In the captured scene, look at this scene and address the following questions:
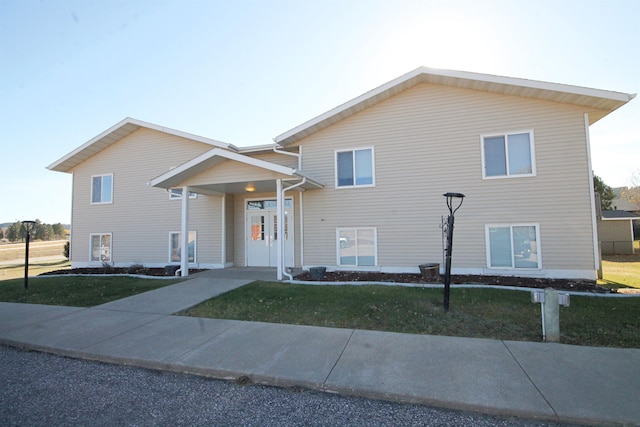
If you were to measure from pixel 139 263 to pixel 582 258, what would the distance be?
618 inches

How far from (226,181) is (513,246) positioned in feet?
28.8

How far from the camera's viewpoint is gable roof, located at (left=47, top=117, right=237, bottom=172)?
13.4 meters

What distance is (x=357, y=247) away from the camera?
10984 millimetres

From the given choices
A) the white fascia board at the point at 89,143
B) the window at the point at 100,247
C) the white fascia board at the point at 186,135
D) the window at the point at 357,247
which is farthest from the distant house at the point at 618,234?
the window at the point at 100,247

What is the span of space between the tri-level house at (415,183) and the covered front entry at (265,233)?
41 millimetres

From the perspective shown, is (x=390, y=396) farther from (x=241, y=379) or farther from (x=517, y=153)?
(x=517, y=153)

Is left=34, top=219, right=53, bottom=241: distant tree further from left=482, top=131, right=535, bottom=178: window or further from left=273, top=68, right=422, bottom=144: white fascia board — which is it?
left=482, top=131, right=535, bottom=178: window

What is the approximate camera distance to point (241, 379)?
3.85 meters

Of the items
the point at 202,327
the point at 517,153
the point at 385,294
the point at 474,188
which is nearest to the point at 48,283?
the point at 202,327

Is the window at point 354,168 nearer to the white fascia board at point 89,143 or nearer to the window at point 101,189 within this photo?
the white fascia board at point 89,143

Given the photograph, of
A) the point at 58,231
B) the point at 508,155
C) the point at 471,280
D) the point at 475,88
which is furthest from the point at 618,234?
the point at 58,231

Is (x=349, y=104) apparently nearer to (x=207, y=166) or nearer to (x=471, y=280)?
(x=207, y=166)

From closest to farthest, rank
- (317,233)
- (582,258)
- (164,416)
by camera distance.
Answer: (164,416) → (582,258) → (317,233)

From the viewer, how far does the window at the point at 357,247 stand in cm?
1081
